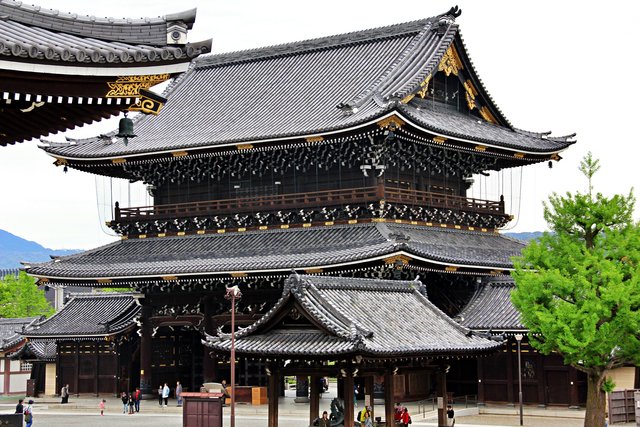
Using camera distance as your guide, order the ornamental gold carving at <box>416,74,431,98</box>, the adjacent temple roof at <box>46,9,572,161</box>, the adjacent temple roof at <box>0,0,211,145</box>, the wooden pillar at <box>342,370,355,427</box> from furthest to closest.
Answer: the ornamental gold carving at <box>416,74,431,98</box>
the adjacent temple roof at <box>46,9,572,161</box>
the wooden pillar at <box>342,370,355,427</box>
the adjacent temple roof at <box>0,0,211,145</box>

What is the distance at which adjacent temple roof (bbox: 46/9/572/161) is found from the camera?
5725 cm

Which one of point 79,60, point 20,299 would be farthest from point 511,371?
point 20,299

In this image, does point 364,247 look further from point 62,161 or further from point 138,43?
point 138,43

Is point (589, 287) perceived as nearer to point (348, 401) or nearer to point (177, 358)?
point (348, 401)

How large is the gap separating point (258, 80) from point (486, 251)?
698 inches

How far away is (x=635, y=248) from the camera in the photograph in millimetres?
44312

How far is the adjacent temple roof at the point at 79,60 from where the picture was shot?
67.9ft

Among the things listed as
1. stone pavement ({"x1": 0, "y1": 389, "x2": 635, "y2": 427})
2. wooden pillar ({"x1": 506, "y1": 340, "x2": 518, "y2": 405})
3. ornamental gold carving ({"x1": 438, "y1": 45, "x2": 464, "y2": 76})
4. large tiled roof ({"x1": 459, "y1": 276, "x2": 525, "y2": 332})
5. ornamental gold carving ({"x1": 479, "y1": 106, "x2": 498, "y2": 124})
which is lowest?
stone pavement ({"x1": 0, "y1": 389, "x2": 635, "y2": 427})

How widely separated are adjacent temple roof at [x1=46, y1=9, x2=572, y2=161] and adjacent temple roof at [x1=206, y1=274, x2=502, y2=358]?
49.6 ft

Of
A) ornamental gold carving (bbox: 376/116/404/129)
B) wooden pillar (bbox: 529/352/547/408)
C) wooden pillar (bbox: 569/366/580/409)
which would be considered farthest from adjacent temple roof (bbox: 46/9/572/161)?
wooden pillar (bbox: 569/366/580/409)

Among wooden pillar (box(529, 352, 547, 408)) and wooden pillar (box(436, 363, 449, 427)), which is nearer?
wooden pillar (box(436, 363, 449, 427))

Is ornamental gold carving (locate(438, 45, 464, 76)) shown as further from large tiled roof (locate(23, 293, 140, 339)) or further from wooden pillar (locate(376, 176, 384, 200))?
large tiled roof (locate(23, 293, 140, 339))

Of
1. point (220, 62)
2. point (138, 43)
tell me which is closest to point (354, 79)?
point (220, 62)

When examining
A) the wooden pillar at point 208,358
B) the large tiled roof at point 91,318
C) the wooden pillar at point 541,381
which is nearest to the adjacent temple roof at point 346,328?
the wooden pillar at point 541,381
